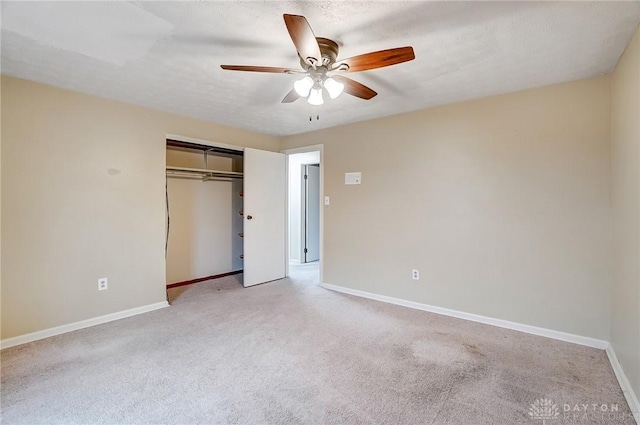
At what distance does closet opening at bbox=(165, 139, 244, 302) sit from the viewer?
4.23 metres

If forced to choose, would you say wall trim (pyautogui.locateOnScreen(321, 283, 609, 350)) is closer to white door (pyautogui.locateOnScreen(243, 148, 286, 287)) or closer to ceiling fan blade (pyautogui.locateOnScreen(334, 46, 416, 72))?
white door (pyautogui.locateOnScreen(243, 148, 286, 287))

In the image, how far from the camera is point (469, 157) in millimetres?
3031

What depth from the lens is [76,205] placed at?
112 inches

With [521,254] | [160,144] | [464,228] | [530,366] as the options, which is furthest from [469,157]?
[160,144]

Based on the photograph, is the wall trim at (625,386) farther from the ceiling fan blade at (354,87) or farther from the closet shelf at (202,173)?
the closet shelf at (202,173)

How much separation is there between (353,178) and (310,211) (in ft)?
7.30

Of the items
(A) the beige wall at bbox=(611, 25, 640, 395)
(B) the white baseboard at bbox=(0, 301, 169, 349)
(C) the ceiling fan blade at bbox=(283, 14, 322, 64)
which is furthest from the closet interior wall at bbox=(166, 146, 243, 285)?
(A) the beige wall at bbox=(611, 25, 640, 395)

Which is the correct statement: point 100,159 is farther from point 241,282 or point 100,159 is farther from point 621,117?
point 621,117

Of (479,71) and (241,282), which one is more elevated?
(479,71)

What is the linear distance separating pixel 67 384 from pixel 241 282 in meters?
2.55

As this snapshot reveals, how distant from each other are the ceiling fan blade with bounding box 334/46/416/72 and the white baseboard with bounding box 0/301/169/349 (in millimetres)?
3177

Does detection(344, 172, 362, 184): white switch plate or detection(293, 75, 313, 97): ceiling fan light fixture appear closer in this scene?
detection(293, 75, 313, 97): ceiling fan light fixture

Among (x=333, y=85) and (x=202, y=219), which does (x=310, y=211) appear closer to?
(x=202, y=219)

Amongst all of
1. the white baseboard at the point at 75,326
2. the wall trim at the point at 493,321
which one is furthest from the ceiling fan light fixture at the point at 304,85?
the white baseboard at the point at 75,326
